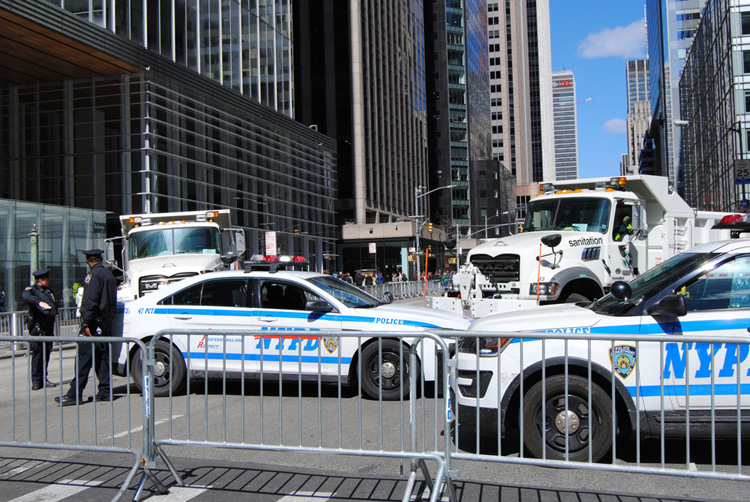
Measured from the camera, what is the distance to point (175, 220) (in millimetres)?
16828

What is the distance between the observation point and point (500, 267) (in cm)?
1124

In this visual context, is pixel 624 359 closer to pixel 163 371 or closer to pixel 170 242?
pixel 163 371

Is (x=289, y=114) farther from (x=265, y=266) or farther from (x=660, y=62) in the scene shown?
(x=660, y=62)

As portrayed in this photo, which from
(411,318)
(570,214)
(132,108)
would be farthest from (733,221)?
(132,108)

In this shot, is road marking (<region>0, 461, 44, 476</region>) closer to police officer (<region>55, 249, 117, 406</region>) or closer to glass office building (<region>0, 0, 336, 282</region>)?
police officer (<region>55, 249, 117, 406</region>)

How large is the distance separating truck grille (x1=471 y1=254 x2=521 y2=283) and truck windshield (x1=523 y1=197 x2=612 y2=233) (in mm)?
1453

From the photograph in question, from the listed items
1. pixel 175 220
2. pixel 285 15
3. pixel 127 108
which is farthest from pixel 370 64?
pixel 175 220

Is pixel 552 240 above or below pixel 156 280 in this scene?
above

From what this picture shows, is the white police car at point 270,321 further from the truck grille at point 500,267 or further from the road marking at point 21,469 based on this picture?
the truck grille at point 500,267

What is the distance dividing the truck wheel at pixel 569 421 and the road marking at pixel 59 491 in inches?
139

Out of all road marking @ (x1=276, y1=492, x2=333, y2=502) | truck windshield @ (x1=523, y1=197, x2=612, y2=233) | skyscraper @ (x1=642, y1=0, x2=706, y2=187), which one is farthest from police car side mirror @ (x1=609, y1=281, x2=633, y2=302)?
skyscraper @ (x1=642, y1=0, x2=706, y2=187)

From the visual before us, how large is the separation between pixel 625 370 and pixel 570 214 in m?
7.10

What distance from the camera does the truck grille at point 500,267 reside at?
11.0 metres

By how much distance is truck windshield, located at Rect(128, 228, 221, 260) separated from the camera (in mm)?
15859
